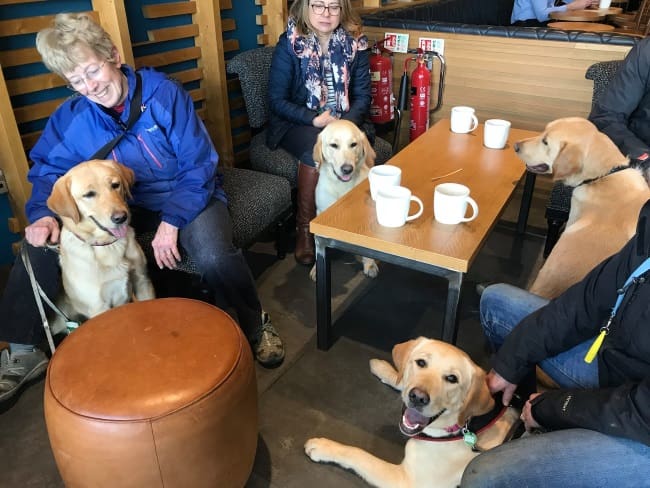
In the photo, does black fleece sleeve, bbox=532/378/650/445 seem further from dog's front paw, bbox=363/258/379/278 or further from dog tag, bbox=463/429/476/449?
dog's front paw, bbox=363/258/379/278

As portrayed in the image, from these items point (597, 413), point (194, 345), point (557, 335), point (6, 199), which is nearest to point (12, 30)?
point (6, 199)

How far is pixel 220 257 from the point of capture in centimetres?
212

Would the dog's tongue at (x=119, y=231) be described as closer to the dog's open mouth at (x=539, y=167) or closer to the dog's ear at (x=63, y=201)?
the dog's ear at (x=63, y=201)

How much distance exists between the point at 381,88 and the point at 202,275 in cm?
228

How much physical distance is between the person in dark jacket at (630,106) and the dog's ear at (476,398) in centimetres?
162

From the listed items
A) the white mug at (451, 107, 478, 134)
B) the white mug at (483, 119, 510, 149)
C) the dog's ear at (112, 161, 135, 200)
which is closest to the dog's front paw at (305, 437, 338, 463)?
the dog's ear at (112, 161, 135, 200)

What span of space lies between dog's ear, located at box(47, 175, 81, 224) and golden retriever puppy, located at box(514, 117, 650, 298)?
1765mm

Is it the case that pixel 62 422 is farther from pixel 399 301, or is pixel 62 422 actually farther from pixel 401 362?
pixel 399 301

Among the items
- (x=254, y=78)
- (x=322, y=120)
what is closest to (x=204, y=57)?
(x=254, y=78)

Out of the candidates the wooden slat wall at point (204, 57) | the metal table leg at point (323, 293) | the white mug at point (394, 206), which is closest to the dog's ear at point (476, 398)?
the white mug at point (394, 206)

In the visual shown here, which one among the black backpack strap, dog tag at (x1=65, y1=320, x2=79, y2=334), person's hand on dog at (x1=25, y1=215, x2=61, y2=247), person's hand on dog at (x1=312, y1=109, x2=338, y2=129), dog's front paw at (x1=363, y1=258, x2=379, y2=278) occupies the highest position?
the black backpack strap

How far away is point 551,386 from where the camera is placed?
1710mm

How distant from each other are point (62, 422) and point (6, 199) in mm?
1735

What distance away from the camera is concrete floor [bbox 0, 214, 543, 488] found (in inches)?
72.1
